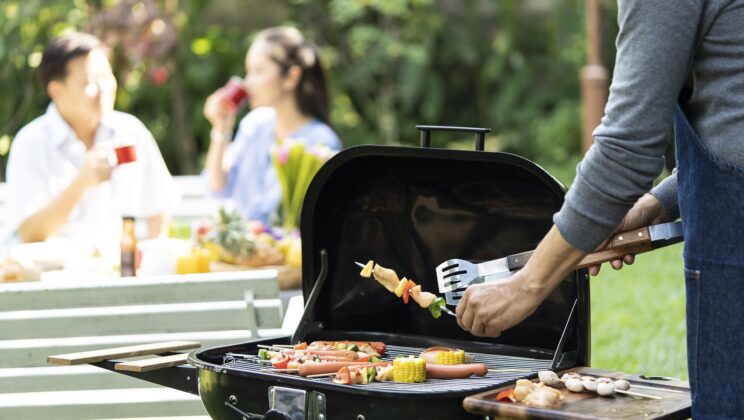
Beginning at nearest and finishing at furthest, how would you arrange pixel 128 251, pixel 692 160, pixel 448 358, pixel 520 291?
pixel 692 160 < pixel 520 291 < pixel 448 358 < pixel 128 251

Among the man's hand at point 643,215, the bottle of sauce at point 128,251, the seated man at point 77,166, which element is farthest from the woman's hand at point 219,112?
the man's hand at point 643,215

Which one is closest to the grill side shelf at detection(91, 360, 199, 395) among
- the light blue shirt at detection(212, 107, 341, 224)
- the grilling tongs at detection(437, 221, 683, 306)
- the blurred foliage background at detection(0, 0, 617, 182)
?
the grilling tongs at detection(437, 221, 683, 306)

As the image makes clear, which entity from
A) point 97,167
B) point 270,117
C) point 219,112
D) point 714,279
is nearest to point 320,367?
point 714,279

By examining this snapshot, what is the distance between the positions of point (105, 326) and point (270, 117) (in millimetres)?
2889

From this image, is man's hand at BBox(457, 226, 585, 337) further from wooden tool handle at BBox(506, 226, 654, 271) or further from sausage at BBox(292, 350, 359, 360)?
sausage at BBox(292, 350, 359, 360)

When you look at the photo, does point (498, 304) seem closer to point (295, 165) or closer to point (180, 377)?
point (180, 377)

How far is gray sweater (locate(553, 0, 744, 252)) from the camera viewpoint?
1886 mm

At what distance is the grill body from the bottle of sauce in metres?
1.23

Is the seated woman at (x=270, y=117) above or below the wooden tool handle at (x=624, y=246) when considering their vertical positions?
above

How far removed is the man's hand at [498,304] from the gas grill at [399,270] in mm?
176

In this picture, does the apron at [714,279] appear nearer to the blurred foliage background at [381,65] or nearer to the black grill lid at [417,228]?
the black grill lid at [417,228]

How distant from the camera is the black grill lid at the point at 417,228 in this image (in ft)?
9.27

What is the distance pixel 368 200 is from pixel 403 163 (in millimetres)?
180

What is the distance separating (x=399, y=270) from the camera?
310cm
